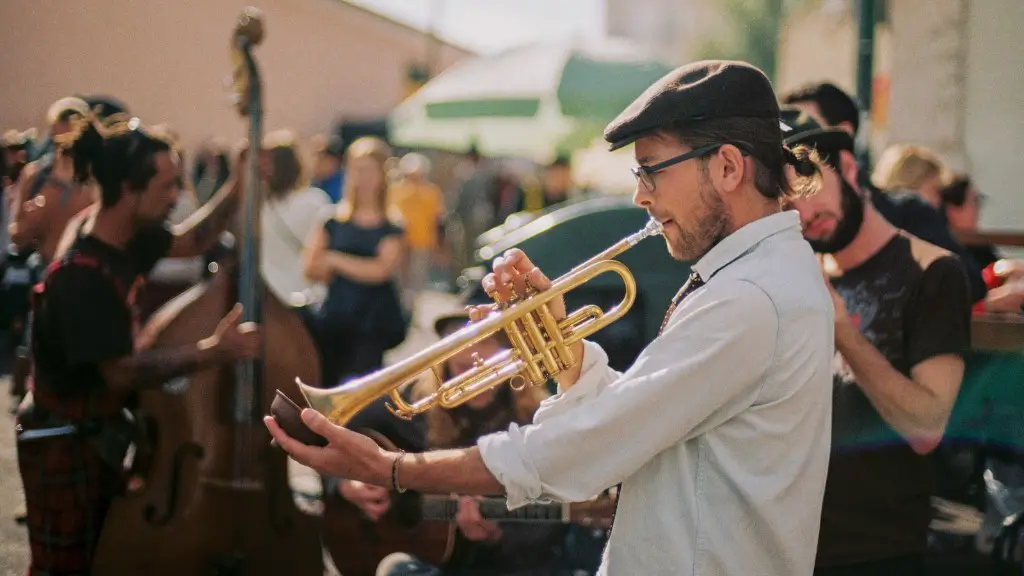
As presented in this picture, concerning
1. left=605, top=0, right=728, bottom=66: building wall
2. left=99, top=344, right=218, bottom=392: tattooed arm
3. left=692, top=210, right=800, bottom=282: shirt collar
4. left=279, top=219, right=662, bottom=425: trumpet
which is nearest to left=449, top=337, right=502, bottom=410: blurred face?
left=99, top=344, right=218, bottom=392: tattooed arm

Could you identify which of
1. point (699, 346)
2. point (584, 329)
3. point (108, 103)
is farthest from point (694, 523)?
point (108, 103)

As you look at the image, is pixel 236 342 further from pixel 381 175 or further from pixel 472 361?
pixel 381 175

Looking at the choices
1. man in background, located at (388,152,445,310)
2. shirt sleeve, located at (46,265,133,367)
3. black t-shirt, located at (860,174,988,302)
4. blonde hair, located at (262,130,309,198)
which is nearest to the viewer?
shirt sleeve, located at (46,265,133,367)

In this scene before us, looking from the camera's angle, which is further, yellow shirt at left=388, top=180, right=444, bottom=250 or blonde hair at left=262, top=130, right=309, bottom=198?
yellow shirt at left=388, top=180, right=444, bottom=250

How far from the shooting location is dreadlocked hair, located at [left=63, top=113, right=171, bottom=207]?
3625 mm

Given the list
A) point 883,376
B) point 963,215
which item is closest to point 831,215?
point 883,376

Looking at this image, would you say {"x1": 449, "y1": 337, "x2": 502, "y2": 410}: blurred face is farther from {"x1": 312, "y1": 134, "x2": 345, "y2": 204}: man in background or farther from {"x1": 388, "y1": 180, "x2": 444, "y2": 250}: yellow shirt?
{"x1": 388, "y1": 180, "x2": 444, "y2": 250}: yellow shirt

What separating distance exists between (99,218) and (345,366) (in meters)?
2.78

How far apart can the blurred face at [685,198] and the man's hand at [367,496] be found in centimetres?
237

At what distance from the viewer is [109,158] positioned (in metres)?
3.64

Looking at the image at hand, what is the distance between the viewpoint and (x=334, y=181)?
12547 mm

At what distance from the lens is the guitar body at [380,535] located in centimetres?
445

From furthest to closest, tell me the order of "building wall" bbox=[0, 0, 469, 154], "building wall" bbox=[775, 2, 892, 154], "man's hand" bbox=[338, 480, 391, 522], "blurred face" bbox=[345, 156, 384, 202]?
"building wall" bbox=[775, 2, 892, 154]
"building wall" bbox=[0, 0, 469, 154]
"blurred face" bbox=[345, 156, 384, 202]
"man's hand" bbox=[338, 480, 391, 522]

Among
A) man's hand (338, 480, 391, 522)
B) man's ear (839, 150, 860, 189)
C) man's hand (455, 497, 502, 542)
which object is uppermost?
man's ear (839, 150, 860, 189)
